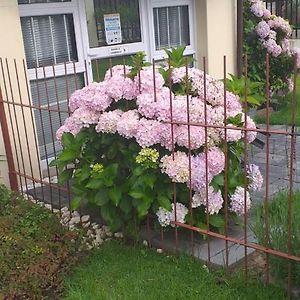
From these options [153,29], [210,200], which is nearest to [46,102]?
[153,29]

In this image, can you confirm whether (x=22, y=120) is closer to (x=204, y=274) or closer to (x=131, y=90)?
(x=131, y=90)

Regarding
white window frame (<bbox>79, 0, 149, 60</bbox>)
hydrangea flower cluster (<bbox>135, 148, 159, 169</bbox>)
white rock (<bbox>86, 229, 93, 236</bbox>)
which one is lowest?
white rock (<bbox>86, 229, 93, 236</bbox>)

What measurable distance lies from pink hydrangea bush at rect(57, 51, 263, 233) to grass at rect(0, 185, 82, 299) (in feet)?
1.19

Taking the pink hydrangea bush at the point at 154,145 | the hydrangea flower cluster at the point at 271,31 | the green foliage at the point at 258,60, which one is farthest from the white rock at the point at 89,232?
the hydrangea flower cluster at the point at 271,31

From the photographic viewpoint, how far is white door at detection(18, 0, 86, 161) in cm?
496


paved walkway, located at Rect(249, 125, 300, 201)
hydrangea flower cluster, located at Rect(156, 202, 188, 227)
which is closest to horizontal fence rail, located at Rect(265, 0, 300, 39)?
paved walkway, located at Rect(249, 125, 300, 201)

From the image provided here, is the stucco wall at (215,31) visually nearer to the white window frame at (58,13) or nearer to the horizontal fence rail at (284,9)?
the white window frame at (58,13)

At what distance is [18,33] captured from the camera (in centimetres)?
459

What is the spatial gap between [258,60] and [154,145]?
4.91 meters

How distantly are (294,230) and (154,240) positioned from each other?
1.15 m

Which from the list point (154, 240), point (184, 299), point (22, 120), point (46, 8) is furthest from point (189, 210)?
point (46, 8)

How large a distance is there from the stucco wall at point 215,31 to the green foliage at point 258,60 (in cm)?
60

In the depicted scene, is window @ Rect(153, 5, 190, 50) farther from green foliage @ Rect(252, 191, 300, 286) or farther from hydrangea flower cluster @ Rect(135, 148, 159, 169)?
green foliage @ Rect(252, 191, 300, 286)

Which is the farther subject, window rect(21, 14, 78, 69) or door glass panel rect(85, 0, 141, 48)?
door glass panel rect(85, 0, 141, 48)
